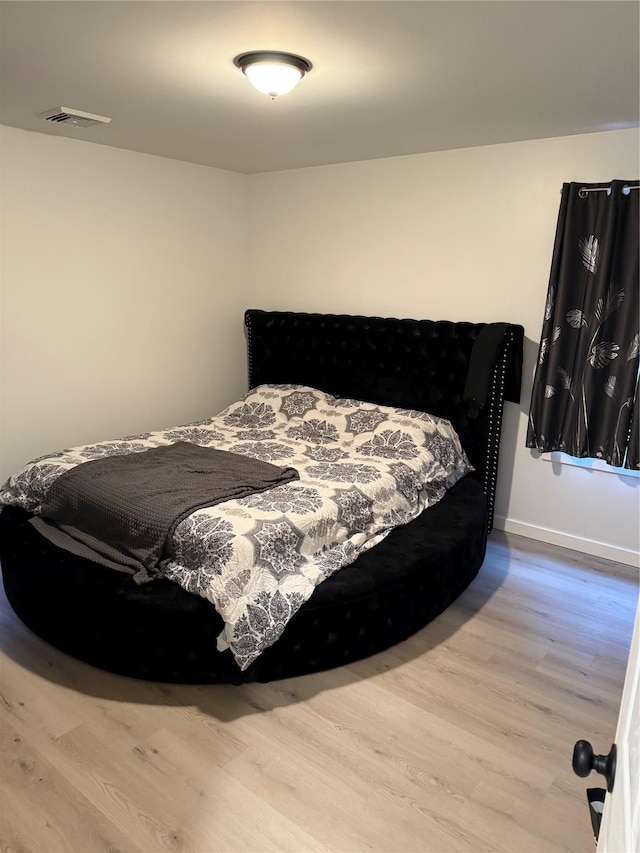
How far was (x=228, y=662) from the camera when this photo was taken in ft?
7.46

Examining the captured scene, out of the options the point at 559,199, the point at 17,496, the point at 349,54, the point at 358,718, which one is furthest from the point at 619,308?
the point at 17,496

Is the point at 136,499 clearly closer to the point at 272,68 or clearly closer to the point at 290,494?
the point at 290,494

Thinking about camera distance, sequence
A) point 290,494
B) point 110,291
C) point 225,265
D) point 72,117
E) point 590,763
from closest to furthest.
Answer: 1. point 590,763
2. point 290,494
3. point 72,117
4. point 110,291
5. point 225,265

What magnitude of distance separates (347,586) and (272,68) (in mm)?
1925

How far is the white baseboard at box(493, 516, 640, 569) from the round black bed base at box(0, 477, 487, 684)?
1143 millimetres

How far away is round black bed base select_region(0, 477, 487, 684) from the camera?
227 cm

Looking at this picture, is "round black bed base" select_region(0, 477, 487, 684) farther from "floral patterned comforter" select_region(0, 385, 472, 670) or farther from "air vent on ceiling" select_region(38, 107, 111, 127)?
"air vent on ceiling" select_region(38, 107, 111, 127)

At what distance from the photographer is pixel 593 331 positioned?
3.16 m

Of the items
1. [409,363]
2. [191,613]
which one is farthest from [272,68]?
[409,363]

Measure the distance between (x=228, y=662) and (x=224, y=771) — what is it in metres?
0.38

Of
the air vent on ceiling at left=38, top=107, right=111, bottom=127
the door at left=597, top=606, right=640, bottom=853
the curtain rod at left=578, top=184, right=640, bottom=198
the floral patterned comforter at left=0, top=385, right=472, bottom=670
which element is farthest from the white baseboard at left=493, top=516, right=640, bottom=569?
Answer: the air vent on ceiling at left=38, top=107, right=111, bottom=127

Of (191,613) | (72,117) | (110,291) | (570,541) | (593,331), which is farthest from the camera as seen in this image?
(110,291)

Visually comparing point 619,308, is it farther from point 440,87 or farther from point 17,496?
point 17,496

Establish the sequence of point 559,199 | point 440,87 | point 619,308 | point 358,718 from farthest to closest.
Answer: point 559,199
point 619,308
point 440,87
point 358,718
